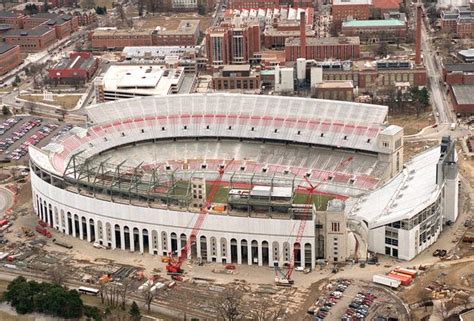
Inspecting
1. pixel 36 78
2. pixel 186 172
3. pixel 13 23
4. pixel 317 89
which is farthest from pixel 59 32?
pixel 186 172

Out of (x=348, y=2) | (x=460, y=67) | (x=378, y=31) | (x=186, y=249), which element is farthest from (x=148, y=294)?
(x=348, y=2)

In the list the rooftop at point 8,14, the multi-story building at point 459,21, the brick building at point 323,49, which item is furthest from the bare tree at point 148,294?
the rooftop at point 8,14

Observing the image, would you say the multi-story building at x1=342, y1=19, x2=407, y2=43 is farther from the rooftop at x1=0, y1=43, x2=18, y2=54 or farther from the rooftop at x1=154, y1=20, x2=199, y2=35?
the rooftop at x1=0, y1=43, x2=18, y2=54

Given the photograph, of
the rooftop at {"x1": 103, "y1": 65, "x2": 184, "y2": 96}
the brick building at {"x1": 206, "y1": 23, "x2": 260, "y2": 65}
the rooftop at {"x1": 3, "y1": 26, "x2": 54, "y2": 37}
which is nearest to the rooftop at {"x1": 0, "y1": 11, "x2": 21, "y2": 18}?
the rooftop at {"x1": 3, "y1": 26, "x2": 54, "y2": 37}

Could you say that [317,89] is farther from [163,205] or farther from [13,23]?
[13,23]

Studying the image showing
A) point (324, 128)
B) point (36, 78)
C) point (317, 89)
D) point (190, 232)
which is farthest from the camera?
point (36, 78)
